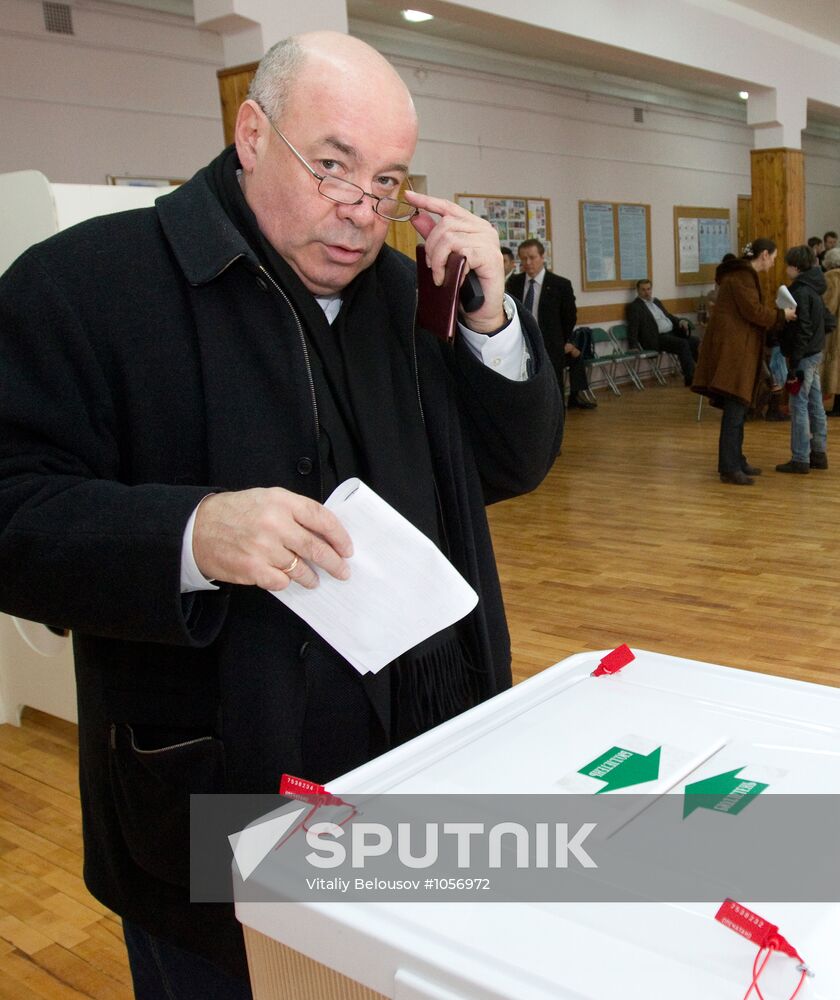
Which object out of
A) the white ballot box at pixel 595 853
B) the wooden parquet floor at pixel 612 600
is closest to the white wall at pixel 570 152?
the wooden parquet floor at pixel 612 600

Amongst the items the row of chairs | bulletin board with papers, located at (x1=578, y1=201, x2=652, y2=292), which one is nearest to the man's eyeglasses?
the row of chairs

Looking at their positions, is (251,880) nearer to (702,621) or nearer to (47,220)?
(47,220)

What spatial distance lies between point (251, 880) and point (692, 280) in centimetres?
1424

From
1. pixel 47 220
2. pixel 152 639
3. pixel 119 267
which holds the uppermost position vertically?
pixel 47 220

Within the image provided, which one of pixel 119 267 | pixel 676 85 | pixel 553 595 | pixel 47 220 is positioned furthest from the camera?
pixel 676 85

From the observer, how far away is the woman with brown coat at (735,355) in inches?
258

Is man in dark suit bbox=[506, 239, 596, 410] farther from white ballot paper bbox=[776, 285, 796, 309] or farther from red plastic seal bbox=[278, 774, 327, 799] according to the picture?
red plastic seal bbox=[278, 774, 327, 799]

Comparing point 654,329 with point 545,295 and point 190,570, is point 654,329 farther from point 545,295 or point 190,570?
point 190,570

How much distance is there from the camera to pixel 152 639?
1037 mm

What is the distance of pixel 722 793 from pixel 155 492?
1.95 ft

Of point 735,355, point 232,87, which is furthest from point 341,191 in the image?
point 735,355

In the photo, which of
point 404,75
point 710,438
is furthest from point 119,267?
point 404,75

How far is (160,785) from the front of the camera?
45.3 inches

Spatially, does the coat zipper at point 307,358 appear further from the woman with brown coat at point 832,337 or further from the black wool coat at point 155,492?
the woman with brown coat at point 832,337
